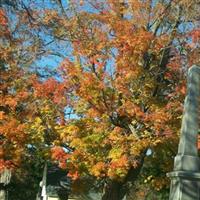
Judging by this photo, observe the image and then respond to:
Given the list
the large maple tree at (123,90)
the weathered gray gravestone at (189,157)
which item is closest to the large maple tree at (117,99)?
the large maple tree at (123,90)

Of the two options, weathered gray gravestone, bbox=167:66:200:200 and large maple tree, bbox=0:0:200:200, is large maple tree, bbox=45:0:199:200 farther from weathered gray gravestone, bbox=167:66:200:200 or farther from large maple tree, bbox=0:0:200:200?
weathered gray gravestone, bbox=167:66:200:200

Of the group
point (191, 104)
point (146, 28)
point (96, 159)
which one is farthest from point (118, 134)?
point (191, 104)

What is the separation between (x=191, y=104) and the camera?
11.0 meters

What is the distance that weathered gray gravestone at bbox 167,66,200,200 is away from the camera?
34.1 ft

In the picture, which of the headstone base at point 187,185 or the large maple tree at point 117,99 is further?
the large maple tree at point 117,99

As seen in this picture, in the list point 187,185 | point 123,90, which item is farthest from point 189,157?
point 123,90

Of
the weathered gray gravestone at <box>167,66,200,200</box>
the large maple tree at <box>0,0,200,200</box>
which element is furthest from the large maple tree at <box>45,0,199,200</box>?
the weathered gray gravestone at <box>167,66,200,200</box>

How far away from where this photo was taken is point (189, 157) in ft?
34.8

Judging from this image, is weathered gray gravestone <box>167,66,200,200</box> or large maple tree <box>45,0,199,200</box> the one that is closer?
weathered gray gravestone <box>167,66,200,200</box>

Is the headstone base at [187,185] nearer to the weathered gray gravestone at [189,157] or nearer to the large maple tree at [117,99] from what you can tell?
the weathered gray gravestone at [189,157]

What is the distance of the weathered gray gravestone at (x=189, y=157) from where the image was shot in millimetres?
10383

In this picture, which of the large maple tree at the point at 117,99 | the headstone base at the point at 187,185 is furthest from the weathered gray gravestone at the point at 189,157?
the large maple tree at the point at 117,99

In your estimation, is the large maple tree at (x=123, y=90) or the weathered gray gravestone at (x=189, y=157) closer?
the weathered gray gravestone at (x=189, y=157)

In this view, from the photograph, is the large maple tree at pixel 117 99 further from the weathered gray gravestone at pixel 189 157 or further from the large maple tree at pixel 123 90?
the weathered gray gravestone at pixel 189 157
